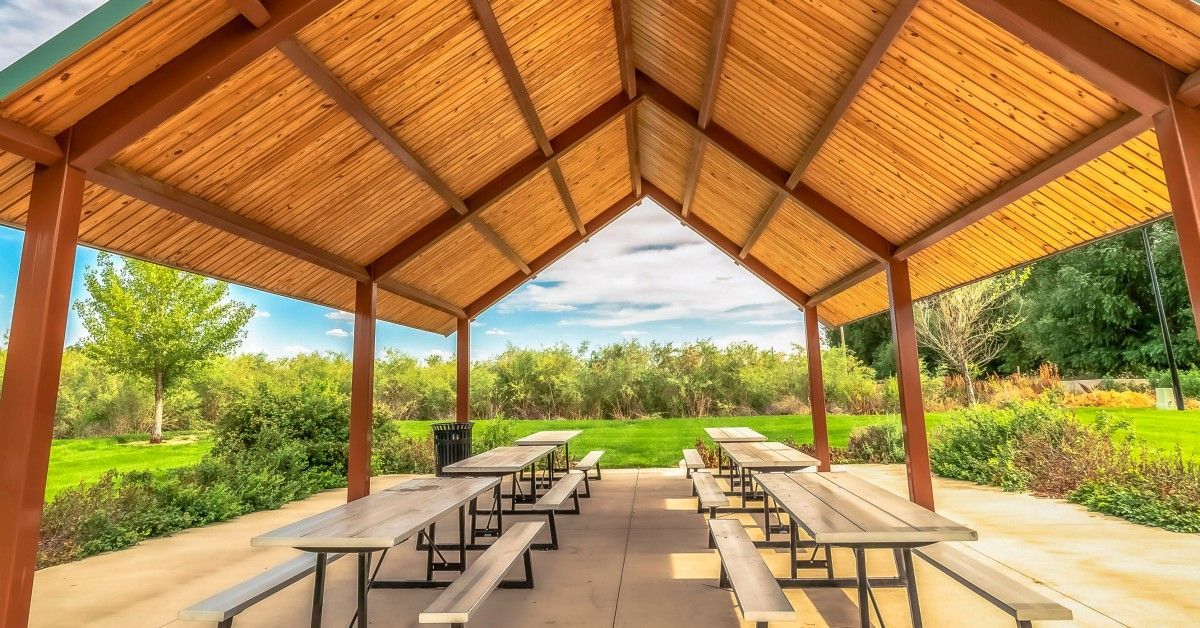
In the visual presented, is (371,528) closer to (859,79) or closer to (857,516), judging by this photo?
(857,516)

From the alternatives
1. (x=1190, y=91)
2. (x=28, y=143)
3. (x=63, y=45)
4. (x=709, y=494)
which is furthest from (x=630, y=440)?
(x=63, y=45)

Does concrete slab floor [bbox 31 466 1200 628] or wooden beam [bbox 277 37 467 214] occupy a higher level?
wooden beam [bbox 277 37 467 214]

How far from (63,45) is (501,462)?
415 centimetres

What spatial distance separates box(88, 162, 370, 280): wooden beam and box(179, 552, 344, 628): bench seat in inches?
90.6

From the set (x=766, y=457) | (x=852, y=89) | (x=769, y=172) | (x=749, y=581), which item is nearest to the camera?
(x=749, y=581)

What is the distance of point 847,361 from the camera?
49.1 feet

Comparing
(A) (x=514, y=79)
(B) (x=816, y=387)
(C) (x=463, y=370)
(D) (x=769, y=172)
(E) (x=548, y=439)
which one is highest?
(A) (x=514, y=79)

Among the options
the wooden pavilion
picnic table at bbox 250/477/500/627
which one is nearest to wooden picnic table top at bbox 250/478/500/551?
picnic table at bbox 250/477/500/627

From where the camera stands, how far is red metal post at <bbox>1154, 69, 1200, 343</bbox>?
7.00 feet

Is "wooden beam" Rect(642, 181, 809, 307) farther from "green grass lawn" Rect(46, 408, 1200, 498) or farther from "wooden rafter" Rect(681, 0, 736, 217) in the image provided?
"green grass lawn" Rect(46, 408, 1200, 498)

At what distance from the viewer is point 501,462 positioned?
518 centimetres

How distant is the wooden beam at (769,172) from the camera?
552 centimetres

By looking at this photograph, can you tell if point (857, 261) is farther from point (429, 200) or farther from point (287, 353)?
point (287, 353)

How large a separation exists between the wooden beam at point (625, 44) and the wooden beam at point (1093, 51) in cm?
285
